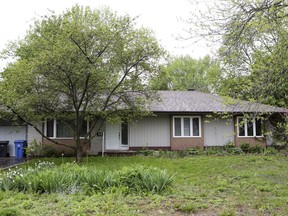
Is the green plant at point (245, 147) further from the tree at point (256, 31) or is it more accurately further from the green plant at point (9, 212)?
the green plant at point (9, 212)

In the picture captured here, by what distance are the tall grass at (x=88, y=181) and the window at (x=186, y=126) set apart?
35.0 ft

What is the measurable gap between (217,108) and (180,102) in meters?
2.44

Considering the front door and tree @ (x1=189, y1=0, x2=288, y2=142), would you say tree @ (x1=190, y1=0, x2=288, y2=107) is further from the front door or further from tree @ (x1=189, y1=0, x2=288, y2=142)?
the front door

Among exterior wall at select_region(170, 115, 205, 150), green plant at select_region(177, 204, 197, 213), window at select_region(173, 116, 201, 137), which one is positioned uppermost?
window at select_region(173, 116, 201, 137)

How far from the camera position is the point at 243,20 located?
19.1 ft

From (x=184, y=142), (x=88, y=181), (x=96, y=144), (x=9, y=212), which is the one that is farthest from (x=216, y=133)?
(x=9, y=212)

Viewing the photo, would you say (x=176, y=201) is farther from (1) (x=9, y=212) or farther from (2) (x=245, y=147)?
(2) (x=245, y=147)

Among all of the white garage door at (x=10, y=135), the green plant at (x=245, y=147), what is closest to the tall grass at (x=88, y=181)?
the green plant at (x=245, y=147)

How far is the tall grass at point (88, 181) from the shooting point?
6.66 meters

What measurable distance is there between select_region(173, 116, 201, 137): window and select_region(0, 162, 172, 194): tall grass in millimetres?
10655

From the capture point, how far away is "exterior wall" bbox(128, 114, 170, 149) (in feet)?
57.7

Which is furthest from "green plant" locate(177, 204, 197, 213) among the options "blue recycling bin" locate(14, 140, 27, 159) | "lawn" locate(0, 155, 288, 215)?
"blue recycling bin" locate(14, 140, 27, 159)

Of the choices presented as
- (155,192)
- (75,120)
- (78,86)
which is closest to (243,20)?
(155,192)

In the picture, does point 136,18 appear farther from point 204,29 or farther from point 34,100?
point 204,29
